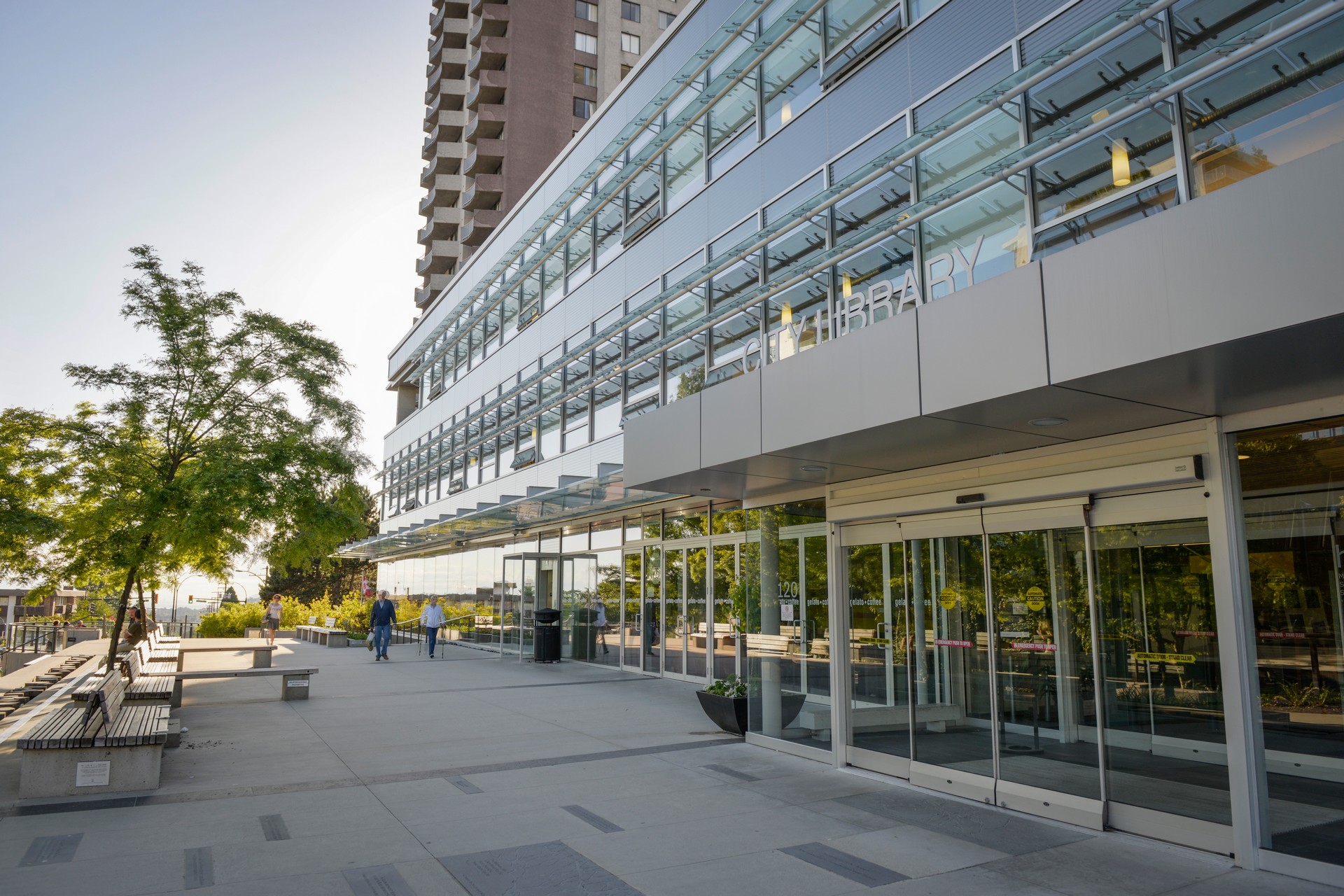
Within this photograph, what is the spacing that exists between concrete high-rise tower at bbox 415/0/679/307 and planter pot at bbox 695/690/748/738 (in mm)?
42807

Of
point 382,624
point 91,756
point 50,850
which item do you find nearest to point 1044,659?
point 50,850

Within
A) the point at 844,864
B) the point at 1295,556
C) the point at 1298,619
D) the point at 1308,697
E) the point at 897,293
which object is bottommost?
the point at 844,864

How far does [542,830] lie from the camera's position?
7.02 meters

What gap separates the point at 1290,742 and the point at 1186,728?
757 millimetres

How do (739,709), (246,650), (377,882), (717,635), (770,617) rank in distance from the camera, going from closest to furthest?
(377,882)
(770,617)
(739,709)
(717,635)
(246,650)

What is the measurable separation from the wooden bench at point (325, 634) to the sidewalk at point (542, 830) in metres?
18.5

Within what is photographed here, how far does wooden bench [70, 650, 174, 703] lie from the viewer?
1045 cm

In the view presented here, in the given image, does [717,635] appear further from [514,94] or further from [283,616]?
[514,94]

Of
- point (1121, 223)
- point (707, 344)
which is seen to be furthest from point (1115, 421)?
point (707, 344)

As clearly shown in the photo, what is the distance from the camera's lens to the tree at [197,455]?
41.6ft

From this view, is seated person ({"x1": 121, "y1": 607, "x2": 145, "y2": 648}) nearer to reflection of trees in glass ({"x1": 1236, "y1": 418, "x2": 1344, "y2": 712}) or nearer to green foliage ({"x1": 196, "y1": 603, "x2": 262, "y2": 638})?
green foliage ({"x1": 196, "y1": 603, "x2": 262, "y2": 638})

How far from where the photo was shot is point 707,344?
17.4 meters

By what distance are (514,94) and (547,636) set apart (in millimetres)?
37340

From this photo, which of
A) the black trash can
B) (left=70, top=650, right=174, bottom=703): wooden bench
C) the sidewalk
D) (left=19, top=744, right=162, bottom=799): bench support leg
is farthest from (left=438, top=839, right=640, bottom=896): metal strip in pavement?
the black trash can
